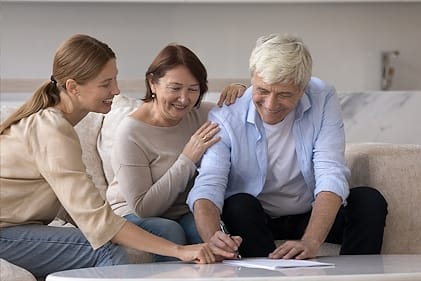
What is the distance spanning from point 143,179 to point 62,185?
57 cm

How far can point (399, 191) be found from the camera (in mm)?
2949

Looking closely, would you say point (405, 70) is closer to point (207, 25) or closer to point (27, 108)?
point (207, 25)

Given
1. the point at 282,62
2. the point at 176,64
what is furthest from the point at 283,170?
the point at 176,64

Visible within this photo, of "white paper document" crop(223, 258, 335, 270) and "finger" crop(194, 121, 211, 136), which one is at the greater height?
"finger" crop(194, 121, 211, 136)

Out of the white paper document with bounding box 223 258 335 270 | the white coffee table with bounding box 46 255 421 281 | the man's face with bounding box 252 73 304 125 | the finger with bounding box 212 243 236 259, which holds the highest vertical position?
the man's face with bounding box 252 73 304 125

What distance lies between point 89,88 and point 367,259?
87cm

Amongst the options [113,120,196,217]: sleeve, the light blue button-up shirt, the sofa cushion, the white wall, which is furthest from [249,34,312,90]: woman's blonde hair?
the white wall

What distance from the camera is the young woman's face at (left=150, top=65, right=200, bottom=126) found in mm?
2914

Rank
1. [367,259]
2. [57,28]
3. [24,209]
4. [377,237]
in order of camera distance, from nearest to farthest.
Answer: [367,259]
[24,209]
[377,237]
[57,28]

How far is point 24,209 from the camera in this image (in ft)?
8.22

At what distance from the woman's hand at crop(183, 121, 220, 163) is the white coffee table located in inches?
24.9

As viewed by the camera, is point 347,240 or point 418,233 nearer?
point 347,240

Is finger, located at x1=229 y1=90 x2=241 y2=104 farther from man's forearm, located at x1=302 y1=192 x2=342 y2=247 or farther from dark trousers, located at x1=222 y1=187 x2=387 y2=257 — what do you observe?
man's forearm, located at x1=302 y1=192 x2=342 y2=247

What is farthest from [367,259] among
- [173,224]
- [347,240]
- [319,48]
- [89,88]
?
[319,48]
